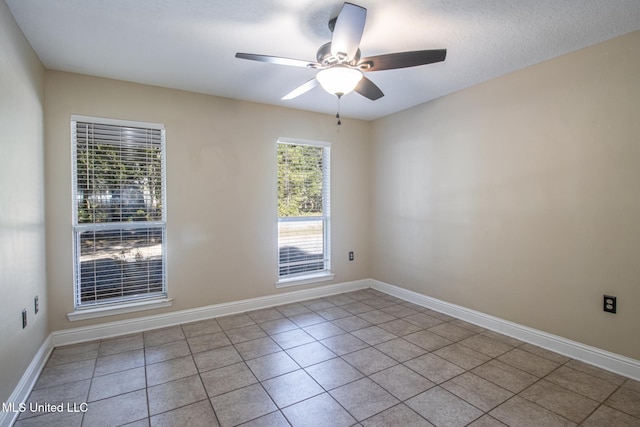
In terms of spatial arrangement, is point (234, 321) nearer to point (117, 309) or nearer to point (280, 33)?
point (117, 309)

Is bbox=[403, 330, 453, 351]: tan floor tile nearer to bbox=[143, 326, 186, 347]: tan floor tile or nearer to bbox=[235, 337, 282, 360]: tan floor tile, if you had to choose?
bbox=[235, 337, 282, 360]: tan floor tile

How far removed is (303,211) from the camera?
13.9ft

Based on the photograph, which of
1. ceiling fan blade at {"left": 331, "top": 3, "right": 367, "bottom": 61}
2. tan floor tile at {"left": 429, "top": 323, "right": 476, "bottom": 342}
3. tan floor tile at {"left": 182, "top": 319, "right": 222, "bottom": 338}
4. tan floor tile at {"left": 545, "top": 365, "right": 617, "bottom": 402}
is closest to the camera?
ceiling fan blade at {"left": 331, "top": 3, "right": 367, "bottom": 61}

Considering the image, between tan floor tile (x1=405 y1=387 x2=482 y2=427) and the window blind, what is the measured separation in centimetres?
236

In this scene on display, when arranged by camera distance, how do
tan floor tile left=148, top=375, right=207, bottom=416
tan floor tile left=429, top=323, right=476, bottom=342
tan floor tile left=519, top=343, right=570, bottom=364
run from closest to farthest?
tan floor tile left=148, top=375, right=207, bottom=416, tan floor tile left=519, top=343, right=570, bottom=364, tan floor tile left=429, top=323, right=476, bottom=342

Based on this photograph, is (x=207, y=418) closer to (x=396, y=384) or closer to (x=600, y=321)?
(x=396, y=384)

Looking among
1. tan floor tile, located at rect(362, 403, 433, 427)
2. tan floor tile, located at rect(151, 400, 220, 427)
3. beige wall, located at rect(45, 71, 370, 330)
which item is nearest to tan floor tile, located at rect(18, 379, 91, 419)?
tan floor tile, located at rect(151, 400, 220, 427)

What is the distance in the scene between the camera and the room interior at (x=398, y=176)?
2203 millimetres

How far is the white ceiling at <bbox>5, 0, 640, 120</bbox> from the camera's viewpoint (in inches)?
77.0

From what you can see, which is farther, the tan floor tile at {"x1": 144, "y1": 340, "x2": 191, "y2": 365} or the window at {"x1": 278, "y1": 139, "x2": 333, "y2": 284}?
the window at {"x1": 278, "y1": 139, "x2": 333, "y2": 284}

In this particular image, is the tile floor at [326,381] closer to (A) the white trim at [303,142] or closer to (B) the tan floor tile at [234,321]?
(B) the tan floor tile at [234,321]

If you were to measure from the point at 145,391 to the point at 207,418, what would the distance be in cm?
60

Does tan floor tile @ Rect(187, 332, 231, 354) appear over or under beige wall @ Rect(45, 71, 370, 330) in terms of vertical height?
under

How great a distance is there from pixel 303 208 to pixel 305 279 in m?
0.94
